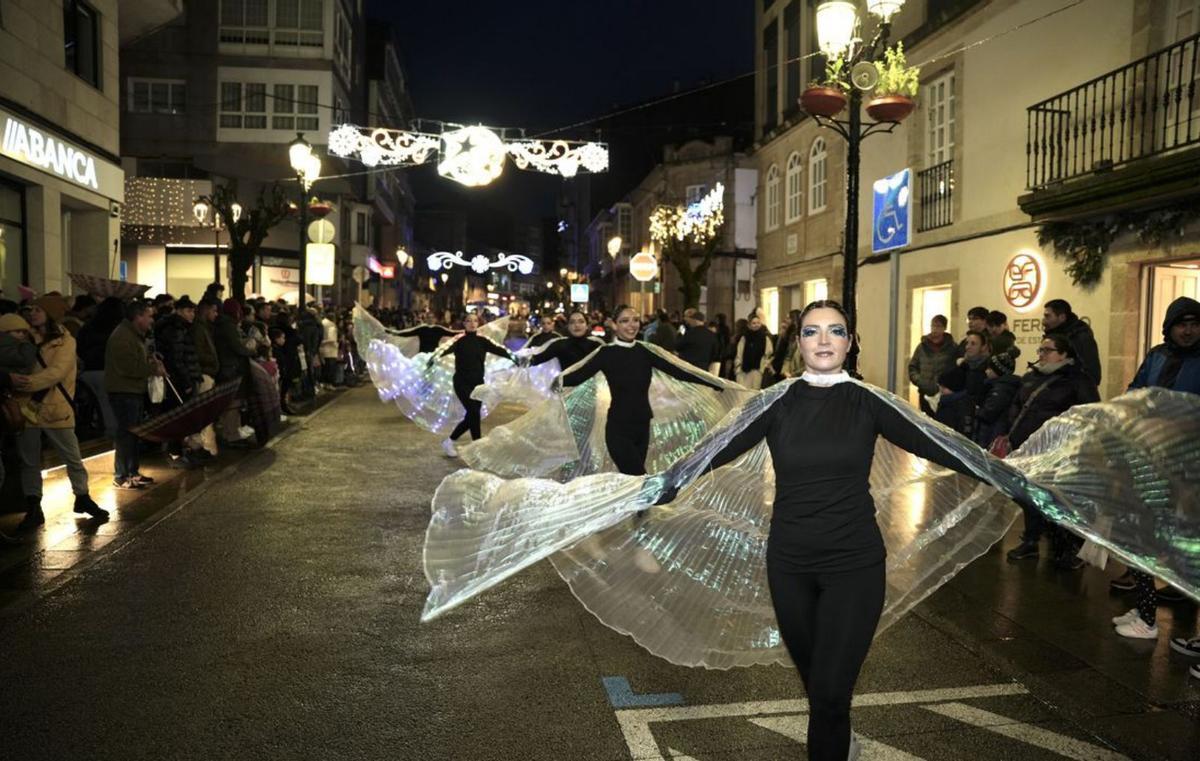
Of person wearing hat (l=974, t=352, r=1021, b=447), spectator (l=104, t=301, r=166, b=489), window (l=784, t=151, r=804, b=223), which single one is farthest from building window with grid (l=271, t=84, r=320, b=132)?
person wearing hat (l=974, t=352, r=1021, b=447)

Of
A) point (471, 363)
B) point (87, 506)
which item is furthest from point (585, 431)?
point (87, 506)

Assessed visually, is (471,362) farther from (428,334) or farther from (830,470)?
(830,470)

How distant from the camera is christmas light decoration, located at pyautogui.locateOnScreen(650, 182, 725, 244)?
31.5 meters

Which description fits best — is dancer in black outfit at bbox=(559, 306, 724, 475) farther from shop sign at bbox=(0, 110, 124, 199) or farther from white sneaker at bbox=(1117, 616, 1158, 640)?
shop sign at bbox=(0, 110, 124, 199)

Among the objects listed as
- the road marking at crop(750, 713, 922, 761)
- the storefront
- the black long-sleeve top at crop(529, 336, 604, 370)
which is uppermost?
the storefront

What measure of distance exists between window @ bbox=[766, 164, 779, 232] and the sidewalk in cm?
1678

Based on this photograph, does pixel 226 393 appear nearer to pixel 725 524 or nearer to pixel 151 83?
pixel 725 524

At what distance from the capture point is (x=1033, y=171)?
43.8 ft

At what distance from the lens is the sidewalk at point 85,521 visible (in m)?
6.64

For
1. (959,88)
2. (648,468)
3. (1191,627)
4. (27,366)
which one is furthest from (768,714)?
(959,88)

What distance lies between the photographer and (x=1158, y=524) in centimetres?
397

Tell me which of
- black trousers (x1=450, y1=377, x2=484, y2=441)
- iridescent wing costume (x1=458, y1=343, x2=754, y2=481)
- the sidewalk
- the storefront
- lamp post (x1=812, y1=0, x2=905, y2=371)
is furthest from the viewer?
the storefront

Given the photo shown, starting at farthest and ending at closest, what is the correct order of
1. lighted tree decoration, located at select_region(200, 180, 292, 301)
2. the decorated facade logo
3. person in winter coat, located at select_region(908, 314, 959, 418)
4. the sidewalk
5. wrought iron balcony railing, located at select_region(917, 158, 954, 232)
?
Result: lighted tree decoration, located at select_region(200, 180, 292, 301) → wrought iron balcony railing, located at select_region(917, 158, 954, 232) → the decorated facade logo → person in winter coat, located at select_region(908, 314, 959, 418) → the sidewalk

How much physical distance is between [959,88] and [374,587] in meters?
13.3
